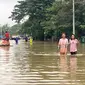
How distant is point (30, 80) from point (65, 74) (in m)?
1.91

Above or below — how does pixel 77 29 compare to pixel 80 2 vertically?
below

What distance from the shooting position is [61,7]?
61.6 meters

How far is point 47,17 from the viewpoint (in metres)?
74.4

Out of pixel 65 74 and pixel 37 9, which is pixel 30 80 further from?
pixel 37 9

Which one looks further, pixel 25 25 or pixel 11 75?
pixel 25 25

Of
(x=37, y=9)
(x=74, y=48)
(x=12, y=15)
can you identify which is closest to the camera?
(x=74, y=48)

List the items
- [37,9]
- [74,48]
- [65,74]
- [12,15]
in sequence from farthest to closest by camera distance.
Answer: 1. [12,15]
2. [37,9]
3. [74,48]
4. [65,74]

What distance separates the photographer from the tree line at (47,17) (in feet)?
193

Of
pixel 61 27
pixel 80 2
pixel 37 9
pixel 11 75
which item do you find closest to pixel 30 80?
pixel 11 75

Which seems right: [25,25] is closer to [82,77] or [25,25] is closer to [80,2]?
[80,2]

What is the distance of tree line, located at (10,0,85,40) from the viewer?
2314 inches

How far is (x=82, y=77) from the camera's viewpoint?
12.0m

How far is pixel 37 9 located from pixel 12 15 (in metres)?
8.79

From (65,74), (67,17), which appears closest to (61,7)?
(67,17)
